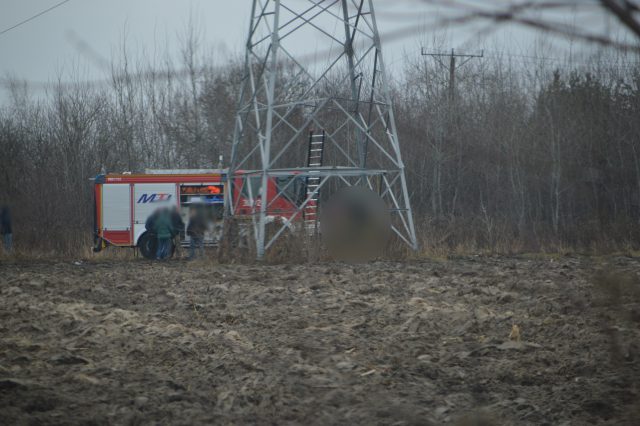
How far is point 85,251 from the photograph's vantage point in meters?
22.1

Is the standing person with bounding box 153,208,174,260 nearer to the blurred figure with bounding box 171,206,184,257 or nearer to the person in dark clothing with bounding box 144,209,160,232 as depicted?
the person in dark clothing with bounding box 144,209,160,232

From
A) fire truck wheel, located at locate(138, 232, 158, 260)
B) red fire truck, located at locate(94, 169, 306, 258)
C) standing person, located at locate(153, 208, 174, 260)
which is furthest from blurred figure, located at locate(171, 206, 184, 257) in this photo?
red fire truck, located at locate(94, 169, 306, 258)

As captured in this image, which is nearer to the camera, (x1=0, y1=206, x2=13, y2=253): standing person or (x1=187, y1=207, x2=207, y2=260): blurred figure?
(x1=0, y1=206, x2=13, y2=253): standing person

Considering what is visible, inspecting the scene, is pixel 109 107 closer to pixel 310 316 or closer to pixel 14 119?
pixel 14 119

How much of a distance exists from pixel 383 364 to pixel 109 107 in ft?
94.2

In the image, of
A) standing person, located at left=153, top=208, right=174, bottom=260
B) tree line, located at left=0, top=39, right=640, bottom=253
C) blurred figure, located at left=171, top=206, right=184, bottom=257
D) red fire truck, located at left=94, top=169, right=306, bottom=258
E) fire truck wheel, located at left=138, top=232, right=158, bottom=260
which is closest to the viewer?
tree line, located at left=0, top=39, right=640, bottom=253

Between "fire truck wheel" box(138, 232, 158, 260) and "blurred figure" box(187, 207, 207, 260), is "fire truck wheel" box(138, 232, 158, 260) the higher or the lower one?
the lower one

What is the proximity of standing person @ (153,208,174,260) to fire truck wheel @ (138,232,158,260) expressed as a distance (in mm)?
1187

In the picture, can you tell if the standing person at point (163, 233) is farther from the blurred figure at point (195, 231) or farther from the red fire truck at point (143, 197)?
the red fire truck at point (143, 197)

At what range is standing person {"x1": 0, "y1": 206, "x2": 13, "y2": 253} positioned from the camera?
18.7 meters

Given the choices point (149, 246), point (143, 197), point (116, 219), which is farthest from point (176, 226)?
point (116, 219)

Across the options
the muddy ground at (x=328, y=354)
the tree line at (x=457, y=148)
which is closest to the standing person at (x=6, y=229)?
the tree line at (x=457, y=148)

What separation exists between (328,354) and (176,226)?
15.3 metres

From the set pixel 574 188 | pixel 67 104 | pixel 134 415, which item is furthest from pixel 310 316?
pixel 67 104
